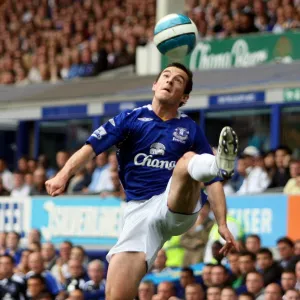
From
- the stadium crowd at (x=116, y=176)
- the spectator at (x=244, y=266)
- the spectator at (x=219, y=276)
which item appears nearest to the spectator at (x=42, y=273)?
the stadium crowd at (x=116, y=176)

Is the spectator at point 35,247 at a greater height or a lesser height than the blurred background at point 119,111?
lesser

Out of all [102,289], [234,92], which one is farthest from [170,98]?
[234,92]

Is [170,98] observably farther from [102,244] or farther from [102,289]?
[102,244]

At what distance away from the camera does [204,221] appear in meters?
13.4

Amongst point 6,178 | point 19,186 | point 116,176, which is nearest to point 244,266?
point 116,176

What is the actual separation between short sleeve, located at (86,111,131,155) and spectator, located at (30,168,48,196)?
30.9ft

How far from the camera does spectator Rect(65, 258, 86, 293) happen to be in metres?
13.3

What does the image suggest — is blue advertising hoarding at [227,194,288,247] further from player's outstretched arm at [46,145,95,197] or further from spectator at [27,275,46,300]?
player's outstretched arm at [46,145,95,197]

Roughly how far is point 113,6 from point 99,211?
8.90 meters

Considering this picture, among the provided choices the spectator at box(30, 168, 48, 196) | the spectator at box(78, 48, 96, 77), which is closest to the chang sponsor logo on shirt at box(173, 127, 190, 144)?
the spectator at box(30, 168, 48, 196)

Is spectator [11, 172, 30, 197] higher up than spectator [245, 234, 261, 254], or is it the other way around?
spectator [11, 172, 30, 197]

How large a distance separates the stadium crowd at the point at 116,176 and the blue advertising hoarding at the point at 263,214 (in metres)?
0.19

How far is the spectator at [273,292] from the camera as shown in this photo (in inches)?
430

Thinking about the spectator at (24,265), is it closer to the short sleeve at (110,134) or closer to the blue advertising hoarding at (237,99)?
the blue advertising hoarding at (237,99)
